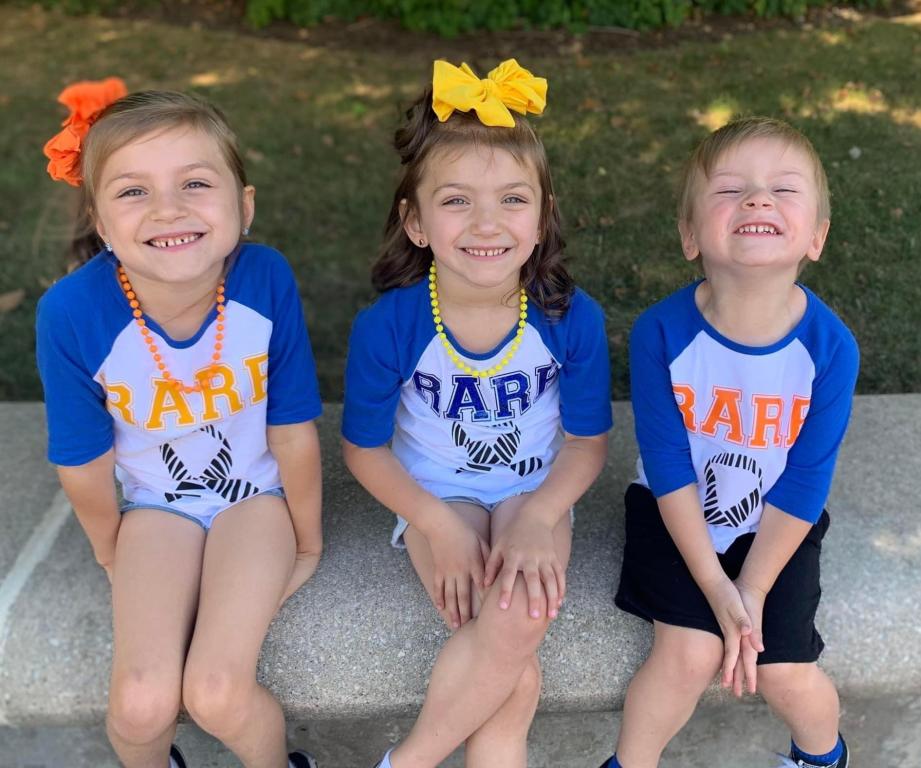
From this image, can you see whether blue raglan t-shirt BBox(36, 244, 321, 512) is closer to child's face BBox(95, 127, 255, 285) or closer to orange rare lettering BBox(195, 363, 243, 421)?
orange rare lettering BBox(195, 363, 243, 421)

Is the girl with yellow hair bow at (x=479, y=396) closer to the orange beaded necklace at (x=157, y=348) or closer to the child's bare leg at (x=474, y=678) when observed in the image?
the child's bare leg at (x=474, y=678)

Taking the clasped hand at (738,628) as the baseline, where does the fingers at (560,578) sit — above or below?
above

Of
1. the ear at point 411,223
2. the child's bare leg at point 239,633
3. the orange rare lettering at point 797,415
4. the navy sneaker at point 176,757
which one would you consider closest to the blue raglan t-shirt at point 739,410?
the orange rare lettering at point 797,415

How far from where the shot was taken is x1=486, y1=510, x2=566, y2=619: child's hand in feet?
6.68

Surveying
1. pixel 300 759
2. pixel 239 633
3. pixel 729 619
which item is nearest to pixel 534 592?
pixel 729 619

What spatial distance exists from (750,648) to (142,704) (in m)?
1.32

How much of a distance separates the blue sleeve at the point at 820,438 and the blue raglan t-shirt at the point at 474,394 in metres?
0.45

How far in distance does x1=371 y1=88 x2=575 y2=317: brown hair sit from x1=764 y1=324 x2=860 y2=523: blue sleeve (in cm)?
62

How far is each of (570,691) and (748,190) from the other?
3.97 ft

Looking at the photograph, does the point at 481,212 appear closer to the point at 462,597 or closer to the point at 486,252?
the point at 486,252

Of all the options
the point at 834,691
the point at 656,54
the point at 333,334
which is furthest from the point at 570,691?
the point at 656,54

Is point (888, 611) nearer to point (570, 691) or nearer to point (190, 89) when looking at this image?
point (570, 691)

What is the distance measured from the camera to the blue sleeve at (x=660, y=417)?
2.22 meters

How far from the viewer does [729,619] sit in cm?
208
